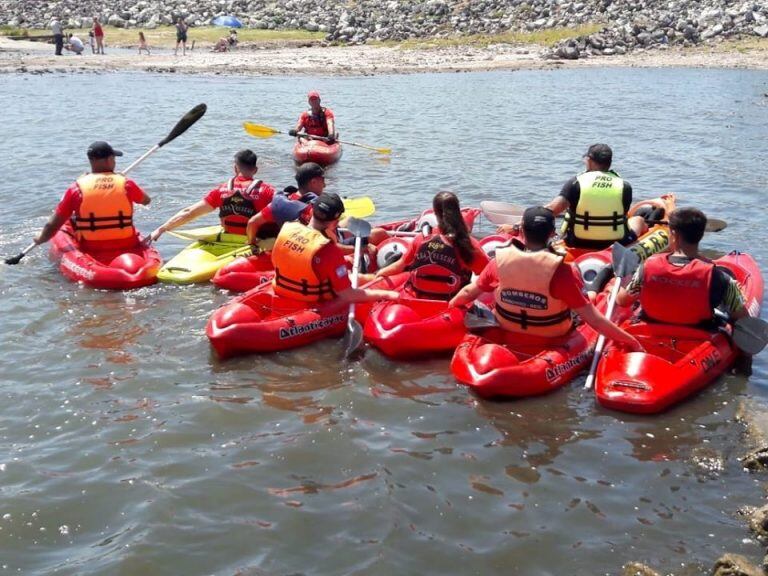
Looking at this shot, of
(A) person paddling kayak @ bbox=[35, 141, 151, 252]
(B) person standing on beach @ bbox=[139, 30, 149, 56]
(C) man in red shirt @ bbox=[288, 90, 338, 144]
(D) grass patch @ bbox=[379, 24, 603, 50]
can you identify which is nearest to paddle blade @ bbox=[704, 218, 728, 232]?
(A) person paddling kayak @ bbox=[35, 141, 151, 252]

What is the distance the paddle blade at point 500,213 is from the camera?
1019 cm

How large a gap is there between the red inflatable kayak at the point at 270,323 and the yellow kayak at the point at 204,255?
1521 mm

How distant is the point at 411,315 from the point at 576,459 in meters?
2.07

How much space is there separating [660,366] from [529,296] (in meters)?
1.07

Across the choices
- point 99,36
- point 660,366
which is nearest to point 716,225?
point 660,366

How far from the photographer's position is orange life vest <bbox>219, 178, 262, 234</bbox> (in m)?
9.55

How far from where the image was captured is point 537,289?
6648 mm

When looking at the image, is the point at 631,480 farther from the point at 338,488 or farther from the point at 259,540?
the point at 259,540

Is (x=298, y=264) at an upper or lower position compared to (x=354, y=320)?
upper

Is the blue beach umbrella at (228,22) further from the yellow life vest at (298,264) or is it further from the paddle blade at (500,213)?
the yellow life vest at (298,264)

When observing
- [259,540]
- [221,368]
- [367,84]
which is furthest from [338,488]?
[367,84]

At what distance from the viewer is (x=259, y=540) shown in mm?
5035

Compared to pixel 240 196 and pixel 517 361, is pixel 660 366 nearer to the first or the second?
pixel 517 361

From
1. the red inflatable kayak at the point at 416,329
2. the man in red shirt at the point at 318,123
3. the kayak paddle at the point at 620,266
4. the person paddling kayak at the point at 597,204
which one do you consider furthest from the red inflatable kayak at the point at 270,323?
the man in red shirt at the point at 318,123
